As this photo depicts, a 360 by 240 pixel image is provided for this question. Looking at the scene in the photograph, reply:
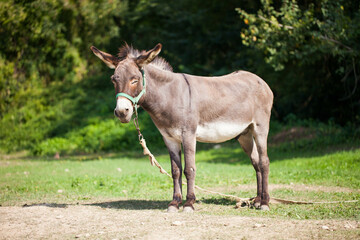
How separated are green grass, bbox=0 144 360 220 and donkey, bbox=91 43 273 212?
2.76 feet

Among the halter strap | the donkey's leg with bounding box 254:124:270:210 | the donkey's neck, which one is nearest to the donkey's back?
the donkey's leg with bounding box 254:124:270:210

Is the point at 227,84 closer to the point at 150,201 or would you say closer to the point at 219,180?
the point at 150,201

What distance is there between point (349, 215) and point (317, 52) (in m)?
9.47

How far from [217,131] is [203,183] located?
3.59m

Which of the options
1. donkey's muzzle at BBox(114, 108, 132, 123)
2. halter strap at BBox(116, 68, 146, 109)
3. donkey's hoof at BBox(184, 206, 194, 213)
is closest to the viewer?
donkey's muzzle at BBox(114, 108, 132, 123)

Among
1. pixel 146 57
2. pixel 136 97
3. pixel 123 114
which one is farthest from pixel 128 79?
pixel 123 114

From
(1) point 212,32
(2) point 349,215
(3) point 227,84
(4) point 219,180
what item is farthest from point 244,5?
(2) point 349,215

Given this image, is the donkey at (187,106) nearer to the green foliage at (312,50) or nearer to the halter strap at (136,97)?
the halter strap at (136,97)

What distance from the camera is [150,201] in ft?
26.2

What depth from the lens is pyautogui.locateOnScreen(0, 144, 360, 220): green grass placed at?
717 cm

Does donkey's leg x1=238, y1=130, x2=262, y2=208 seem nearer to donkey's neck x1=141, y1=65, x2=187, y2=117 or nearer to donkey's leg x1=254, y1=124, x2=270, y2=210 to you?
donkey's leg x1=254, y1=124, x2=270, y2=210

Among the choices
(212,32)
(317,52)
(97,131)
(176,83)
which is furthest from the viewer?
(212,32)

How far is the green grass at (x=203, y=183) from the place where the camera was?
282 inches

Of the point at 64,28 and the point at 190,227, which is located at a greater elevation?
the point at 64,28
